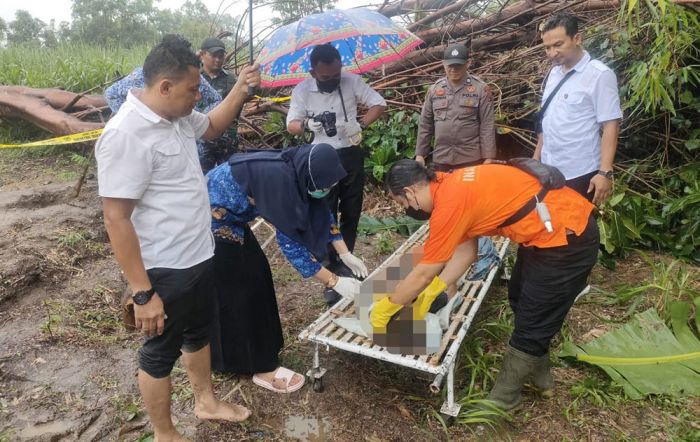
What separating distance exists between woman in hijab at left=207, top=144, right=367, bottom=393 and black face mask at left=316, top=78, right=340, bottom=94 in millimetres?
1287

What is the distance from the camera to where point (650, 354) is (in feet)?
8.04

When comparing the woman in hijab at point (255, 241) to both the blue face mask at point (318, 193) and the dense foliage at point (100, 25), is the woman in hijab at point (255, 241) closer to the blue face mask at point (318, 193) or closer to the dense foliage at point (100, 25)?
the blue face mask at point (318, 193)

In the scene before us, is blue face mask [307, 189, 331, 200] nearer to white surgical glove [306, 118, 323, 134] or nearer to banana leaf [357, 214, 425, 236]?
white surgical glove [306, 118, 323, 134]

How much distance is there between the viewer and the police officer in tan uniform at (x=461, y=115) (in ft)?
11.3

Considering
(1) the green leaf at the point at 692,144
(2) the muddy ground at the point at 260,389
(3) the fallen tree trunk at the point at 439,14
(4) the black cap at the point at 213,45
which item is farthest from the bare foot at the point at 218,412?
(3) the fallen tree trunk at the point at 439,14

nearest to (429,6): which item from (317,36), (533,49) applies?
(533,49)

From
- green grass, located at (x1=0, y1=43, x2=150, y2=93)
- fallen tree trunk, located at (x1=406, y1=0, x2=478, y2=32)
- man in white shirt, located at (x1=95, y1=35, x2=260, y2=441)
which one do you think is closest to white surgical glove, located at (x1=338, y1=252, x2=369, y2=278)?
man in white shirt, located at (x1=95, y1=35, x2=260, y2=441)

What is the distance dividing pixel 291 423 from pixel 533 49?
4.51 m

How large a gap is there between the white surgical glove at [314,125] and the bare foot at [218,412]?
194 cm

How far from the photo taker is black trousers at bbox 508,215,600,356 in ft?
6.52

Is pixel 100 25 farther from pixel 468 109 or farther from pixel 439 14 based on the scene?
pixel 468 109

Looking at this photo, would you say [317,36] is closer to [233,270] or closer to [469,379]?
[233,270]

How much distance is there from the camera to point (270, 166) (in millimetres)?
2082

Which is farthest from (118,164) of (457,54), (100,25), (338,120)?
(100,25)
